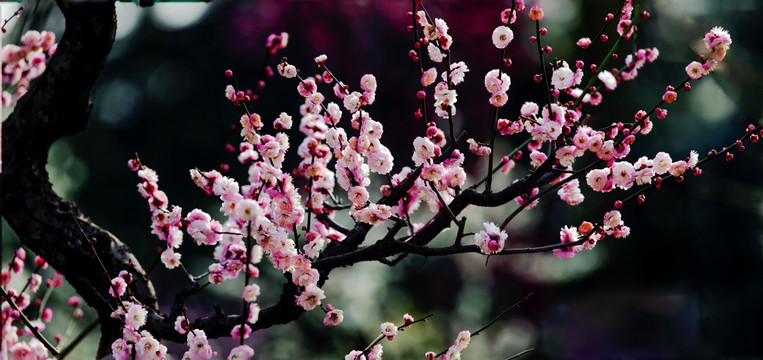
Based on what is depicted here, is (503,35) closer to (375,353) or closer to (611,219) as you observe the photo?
(611,219)

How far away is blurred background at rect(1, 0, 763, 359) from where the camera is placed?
761 cm

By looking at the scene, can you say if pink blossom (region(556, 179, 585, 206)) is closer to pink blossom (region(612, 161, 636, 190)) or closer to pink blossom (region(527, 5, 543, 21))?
pink blossom (region(612, 161, 636, 190))

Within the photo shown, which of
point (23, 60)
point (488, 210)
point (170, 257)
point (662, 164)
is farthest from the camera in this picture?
point (488, 210)

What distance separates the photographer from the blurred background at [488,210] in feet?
25.0

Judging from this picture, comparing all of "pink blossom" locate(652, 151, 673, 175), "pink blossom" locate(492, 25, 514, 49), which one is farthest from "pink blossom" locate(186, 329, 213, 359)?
"pink blossom" locate(652, 151, 673, 175)

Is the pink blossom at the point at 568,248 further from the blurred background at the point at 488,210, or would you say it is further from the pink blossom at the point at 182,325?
the blurred background at the point at 488,210

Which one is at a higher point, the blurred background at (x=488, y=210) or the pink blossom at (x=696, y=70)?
the blurred background at (x=488, y=210)

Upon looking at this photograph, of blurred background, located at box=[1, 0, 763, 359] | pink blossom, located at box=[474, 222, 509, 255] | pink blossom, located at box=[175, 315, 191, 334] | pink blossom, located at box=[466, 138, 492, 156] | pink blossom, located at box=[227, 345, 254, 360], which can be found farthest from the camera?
blurred background, located at box=[1, 0, 763, 359]

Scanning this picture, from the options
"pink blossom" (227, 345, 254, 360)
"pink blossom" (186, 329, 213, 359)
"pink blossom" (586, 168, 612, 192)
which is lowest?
"pink blossom" (227, 345, 254, 360)

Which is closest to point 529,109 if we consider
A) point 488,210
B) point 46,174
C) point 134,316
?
point 134,316

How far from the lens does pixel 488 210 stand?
728cm

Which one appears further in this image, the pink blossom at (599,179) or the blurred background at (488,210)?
the blurred background at (488,210)

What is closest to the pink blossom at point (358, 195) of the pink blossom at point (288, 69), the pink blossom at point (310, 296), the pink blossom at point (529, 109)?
the pink blossom at point (310, 296)

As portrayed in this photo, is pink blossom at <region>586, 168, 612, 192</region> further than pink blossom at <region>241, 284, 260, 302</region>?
Yes
